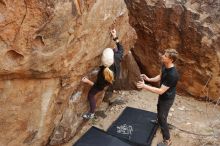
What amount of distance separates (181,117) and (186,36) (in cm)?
188

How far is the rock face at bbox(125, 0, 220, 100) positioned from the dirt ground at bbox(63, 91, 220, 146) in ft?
1.65

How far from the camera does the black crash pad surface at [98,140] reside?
6.18 meters

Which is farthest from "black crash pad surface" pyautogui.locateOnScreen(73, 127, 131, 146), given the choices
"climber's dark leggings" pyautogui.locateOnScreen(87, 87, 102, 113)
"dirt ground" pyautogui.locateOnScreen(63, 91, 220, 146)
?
"climber's dark leggings" pyautogui.locateOnScreen(87, 87, 102, 113)

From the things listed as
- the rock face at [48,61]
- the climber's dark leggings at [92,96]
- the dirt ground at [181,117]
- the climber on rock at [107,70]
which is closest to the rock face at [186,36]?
the dirt ground at [181,117]

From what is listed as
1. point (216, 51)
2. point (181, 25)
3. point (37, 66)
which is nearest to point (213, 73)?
point (216, 51)

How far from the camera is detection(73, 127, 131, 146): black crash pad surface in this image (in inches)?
243

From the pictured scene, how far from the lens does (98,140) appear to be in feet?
20.5

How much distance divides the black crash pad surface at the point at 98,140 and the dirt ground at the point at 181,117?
0.65ft

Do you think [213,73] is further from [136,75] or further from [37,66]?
[37,66]

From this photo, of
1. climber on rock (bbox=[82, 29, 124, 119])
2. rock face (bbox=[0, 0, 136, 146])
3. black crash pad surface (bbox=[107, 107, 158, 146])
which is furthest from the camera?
black crash pad surface (bbox=[107, 107, 158, 146])

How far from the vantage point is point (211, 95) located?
824cm

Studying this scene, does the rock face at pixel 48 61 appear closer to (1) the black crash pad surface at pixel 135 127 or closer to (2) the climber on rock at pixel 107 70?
(2) the climber on rock at pixel 107 70

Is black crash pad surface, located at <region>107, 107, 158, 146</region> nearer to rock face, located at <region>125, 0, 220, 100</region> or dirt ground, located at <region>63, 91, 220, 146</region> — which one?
dirt ground, located at <region>63, 91, 220, 146</region>

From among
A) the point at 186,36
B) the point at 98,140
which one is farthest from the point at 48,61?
the point at 186,36
